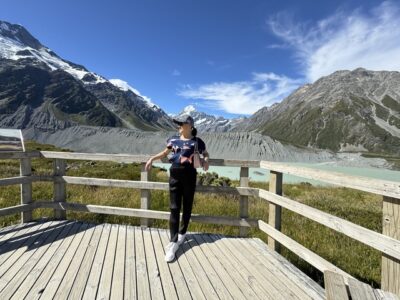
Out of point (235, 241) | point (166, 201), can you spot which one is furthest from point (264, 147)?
point (235, 241)

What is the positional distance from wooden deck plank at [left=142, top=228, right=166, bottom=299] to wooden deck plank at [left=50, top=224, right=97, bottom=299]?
2.97 feet

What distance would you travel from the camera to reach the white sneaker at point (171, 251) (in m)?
4.85

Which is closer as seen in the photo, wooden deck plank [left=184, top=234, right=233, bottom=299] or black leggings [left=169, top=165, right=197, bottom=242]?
wooden deck plank [left=184, top=234, right=233, bottom=299]

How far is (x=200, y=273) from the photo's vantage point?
176 inches

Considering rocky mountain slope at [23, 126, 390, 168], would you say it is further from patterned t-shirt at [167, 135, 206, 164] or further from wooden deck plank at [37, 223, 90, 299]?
patterned t-shirt at [167, 135, 206, 164]

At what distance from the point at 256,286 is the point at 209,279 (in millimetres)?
583

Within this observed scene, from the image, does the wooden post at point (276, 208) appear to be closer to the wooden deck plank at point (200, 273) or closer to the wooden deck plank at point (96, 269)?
the wooden deck plank at point (200, 273)

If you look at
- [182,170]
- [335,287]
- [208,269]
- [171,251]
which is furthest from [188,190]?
[335,287]

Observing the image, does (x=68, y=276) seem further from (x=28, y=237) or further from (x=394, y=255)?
(x=394, y=255)

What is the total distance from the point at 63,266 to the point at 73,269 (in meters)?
0.19

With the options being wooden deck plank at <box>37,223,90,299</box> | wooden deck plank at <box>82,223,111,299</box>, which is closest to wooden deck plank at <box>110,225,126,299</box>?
wooden deck plank at <box>82,223,111,299</box>

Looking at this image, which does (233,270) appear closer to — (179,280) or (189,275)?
(189,275)

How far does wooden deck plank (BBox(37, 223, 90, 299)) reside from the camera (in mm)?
3766

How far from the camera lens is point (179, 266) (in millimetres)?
4691
